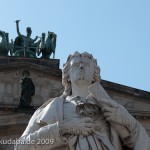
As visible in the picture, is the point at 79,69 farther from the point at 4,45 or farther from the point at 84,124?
the point at 4,45

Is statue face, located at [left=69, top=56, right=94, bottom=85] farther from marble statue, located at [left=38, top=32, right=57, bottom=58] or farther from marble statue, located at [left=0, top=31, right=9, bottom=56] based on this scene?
marble statue, located at [left=0, top=31, right=9, bottom=56]

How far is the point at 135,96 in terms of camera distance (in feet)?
83.8

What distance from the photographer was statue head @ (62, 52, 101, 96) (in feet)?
Result: 14.3

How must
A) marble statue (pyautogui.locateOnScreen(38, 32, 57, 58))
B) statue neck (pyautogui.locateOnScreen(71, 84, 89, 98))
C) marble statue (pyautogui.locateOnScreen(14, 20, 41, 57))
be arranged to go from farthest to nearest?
marble statue (pyautogui.locateOnScreen(14, 20, 41, 57))
marble statue (pyautogui.locateOnScreen(38, 32, 57, 58))
statue neck (pyautogui.locateOnScreen(71, 84, 89, 98))

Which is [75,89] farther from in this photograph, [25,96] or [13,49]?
[13,49]

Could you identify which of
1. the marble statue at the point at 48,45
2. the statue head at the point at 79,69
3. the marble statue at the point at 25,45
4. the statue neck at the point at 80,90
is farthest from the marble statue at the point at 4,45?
the statue neck at the point at 80,90

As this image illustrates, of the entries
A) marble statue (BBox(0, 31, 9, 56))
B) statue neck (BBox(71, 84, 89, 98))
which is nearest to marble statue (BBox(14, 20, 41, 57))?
marble statue (BBox(0, 31, 9, 56))

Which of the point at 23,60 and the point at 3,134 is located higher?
the point at 23,60

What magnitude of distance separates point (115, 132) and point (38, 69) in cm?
2233

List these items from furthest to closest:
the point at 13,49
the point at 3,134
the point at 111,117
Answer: the point at 13,49 < the point at 3,134 < the point at 111,117

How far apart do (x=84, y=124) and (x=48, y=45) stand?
2331cm

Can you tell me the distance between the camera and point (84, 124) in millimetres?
3980

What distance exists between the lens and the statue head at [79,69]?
4.37m

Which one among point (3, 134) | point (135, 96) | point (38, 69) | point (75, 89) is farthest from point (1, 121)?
point (75, 89)
